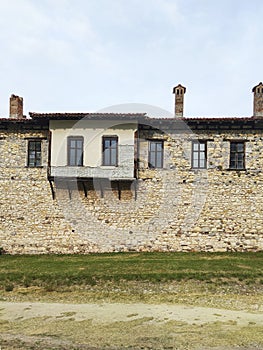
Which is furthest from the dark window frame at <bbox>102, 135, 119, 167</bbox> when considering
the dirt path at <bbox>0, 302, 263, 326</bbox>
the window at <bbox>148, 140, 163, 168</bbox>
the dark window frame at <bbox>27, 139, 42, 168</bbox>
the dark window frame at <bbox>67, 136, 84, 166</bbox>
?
the dirt path at <bbox>0, 302, 263, 326</bbox>

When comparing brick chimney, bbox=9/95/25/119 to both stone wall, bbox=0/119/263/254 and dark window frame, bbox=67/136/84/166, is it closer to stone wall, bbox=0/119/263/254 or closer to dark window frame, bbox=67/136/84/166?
stone wall, bbox=0/119/263/254

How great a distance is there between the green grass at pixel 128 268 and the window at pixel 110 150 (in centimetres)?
557

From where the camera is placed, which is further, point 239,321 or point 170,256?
point 170,256

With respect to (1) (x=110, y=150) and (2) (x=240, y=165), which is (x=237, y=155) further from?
(1) (x=110, y=150)

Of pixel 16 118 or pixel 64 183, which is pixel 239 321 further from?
pixel 16 118

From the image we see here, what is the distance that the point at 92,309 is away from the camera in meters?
12.6

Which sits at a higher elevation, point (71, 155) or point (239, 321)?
point (71, 155)

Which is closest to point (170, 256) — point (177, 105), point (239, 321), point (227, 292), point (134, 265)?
point (134, 265)

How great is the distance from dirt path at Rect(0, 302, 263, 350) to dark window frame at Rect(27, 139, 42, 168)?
12856mm

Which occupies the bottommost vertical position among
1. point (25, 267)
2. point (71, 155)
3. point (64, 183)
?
point (25, 267)

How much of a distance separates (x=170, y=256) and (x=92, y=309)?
10197 millimetres

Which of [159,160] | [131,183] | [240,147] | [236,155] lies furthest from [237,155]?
[131,183]

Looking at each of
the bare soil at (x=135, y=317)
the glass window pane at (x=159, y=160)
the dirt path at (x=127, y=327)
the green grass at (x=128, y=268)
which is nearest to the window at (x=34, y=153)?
the green grass at (x=128, y=268)

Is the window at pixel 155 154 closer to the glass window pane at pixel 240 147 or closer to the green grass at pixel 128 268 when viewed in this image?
the glass window pane at pixel 240 147
